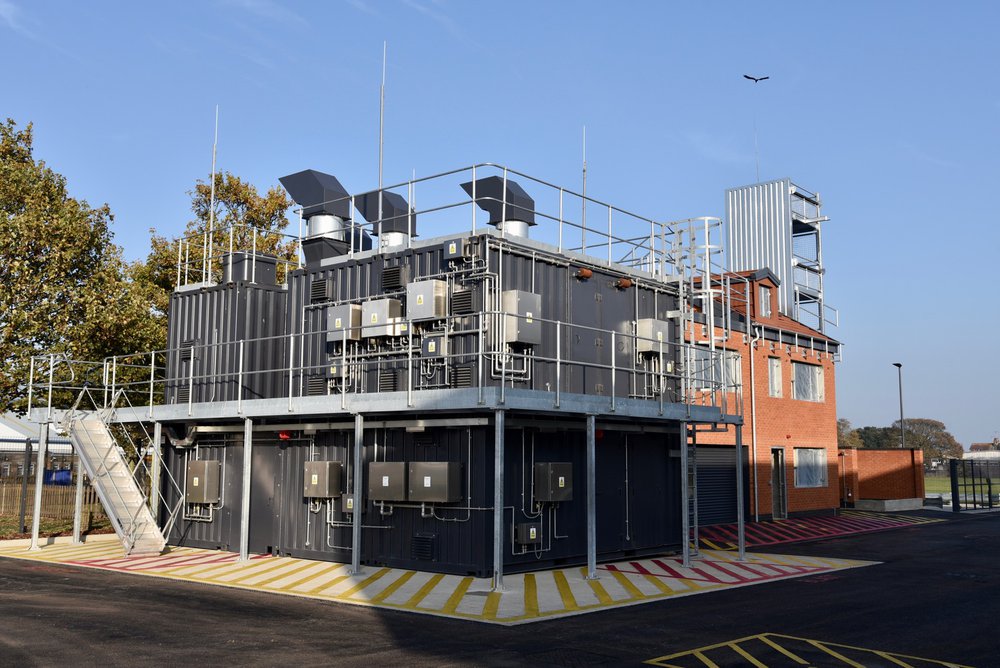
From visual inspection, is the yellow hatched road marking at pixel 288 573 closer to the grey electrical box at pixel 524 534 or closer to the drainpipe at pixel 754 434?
the grey electrical box at pixel 524 534

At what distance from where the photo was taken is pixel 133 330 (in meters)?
28.6

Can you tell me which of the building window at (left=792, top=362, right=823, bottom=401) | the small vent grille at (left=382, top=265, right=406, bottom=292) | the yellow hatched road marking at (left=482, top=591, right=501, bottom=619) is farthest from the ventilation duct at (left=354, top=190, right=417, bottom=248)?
the building window at (left=792, top=362, right=823, bottom=401)

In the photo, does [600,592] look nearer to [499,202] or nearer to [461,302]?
[461,302]

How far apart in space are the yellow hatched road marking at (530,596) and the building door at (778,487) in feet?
58.6

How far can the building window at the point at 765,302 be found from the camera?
35.1 metres

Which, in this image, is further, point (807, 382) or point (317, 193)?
point (807, 382)

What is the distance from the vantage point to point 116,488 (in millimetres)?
20797

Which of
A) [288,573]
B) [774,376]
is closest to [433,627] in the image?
[288,573]

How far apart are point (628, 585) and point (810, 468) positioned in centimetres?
2062

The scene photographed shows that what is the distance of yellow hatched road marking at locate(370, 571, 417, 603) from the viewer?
47.7 ft

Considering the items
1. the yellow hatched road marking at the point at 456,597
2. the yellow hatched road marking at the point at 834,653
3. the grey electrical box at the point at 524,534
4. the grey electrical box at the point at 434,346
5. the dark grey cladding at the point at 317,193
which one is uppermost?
the dark grey cladding at the point at 317,193

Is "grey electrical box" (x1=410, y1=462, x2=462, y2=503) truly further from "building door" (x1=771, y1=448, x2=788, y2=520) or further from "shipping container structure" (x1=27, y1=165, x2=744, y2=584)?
"building door" (x1=771, y1=448, x2=788, y2=520)

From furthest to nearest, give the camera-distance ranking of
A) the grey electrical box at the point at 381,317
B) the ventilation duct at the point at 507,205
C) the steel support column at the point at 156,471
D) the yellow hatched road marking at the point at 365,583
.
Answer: the steel support column at the point at 156,471 → the ventilation duct at the point at 507,205 → the grey electrical box at the point at 381,317 → the yellow hatched road marking at the point at 365,583

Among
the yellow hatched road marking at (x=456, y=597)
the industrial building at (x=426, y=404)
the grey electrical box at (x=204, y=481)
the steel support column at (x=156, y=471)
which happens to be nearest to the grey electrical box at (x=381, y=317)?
the industrial building at (x=426, y=404)
